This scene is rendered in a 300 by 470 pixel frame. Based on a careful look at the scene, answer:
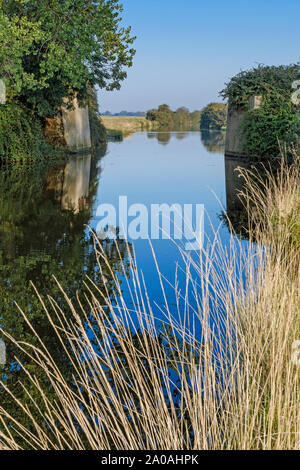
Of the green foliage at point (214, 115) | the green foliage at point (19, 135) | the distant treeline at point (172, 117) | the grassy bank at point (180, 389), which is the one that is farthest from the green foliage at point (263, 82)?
the distant treeline at point (172, 117)

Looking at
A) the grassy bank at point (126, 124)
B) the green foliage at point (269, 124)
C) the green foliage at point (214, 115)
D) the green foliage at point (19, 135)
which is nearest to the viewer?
the green foliage at point (19, 135)

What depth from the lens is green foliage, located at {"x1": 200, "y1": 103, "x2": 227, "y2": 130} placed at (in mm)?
62531

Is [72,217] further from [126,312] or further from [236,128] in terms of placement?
[236,128]

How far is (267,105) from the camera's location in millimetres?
15953

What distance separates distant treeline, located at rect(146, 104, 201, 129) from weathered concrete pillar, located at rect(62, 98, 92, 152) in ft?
195

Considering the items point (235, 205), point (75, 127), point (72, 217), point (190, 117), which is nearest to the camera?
point (72, 217)

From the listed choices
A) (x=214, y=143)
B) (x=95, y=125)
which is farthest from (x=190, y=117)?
(x=95, y=125)

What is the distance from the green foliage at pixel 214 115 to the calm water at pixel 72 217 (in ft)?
158

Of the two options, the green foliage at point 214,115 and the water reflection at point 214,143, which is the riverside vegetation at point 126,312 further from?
the green foliage at point 214,115

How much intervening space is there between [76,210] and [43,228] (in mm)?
1537

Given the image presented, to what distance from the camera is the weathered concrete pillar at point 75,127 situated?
726 inches

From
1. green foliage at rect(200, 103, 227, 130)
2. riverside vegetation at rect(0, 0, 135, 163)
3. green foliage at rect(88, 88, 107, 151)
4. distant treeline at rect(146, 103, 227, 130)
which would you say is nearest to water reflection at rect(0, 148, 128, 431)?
riverside vegetation at rect(0, 0, 135, 163)

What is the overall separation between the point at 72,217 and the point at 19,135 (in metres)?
8.08

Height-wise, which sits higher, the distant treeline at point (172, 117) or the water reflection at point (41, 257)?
the distant treeline at point (172, 117)
